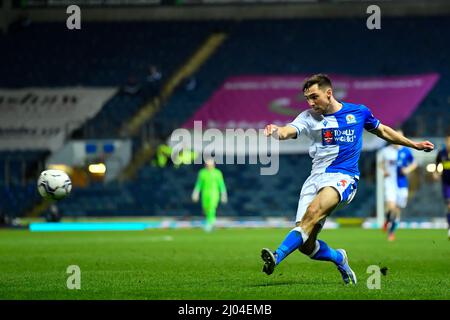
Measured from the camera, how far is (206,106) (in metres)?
34.5

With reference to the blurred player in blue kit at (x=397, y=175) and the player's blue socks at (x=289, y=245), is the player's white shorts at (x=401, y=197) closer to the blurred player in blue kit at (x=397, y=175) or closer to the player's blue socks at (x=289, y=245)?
the blurred player in blue kit at (x=397, y=175)

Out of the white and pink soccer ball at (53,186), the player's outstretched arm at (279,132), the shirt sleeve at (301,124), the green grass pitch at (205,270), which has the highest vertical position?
the shirt sleeve at (301,124)

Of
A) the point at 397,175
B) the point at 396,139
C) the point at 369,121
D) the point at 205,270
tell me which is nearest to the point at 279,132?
the point at 369,121

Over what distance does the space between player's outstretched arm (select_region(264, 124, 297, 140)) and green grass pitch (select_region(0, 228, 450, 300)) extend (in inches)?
57.3

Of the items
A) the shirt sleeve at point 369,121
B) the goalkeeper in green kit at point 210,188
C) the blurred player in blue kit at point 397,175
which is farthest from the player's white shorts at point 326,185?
the goalkeeper in green kit at point 210,188

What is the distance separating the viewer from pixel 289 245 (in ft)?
31.3

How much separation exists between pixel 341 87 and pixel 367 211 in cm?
508

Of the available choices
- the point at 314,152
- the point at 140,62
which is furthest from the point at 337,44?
the point at 314,152

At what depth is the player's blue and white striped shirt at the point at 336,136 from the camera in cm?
988

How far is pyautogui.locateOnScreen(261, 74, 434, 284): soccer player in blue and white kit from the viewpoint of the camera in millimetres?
9680

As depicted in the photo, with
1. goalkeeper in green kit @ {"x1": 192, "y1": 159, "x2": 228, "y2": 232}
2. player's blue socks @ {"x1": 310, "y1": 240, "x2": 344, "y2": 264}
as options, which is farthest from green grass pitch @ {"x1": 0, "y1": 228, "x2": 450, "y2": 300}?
goalkeeper in green kit @ {"x1": 192, "y1": 159, "x2": 228, "y2": 232}

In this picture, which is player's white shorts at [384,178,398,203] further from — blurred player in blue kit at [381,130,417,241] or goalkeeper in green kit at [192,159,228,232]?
goalkeeper in green kit at [192,159,228,232]

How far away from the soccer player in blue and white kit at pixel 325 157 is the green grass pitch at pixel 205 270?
0.54 metres

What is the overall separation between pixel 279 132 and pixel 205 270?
372cm
